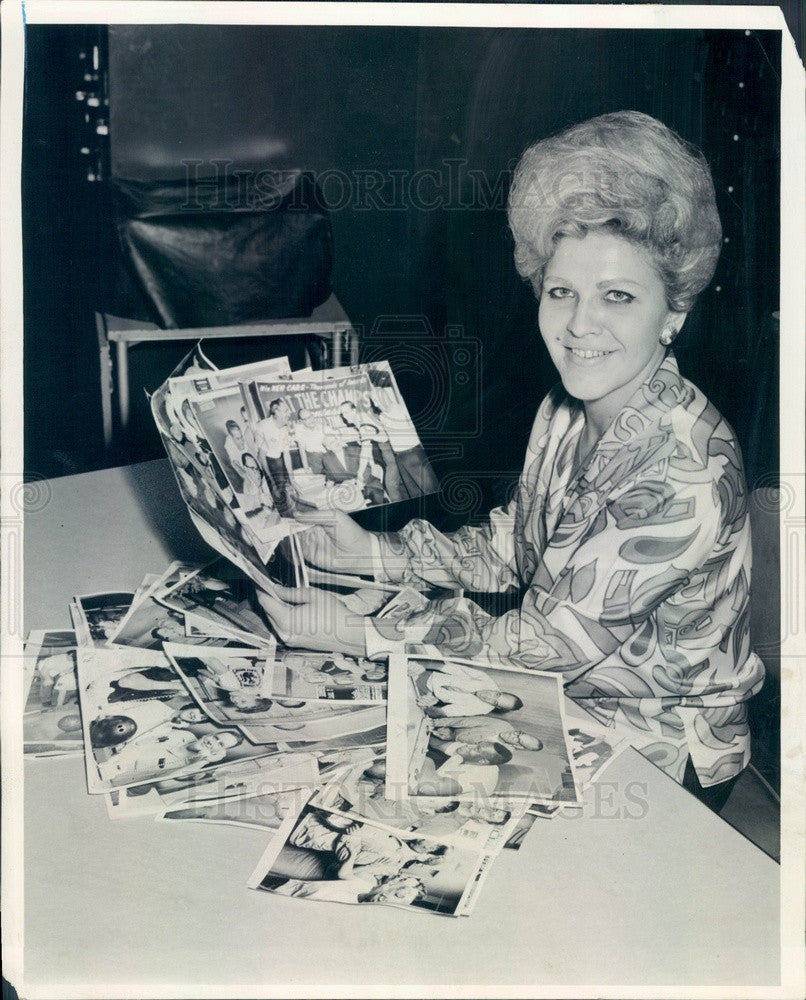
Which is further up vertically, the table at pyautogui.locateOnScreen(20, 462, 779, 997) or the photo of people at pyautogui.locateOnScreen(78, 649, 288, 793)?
the photo of people at pyautogui.locateOnScreen(78, 649, 288, 793)

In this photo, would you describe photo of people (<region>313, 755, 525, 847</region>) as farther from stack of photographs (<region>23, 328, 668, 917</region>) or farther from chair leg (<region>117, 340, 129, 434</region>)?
chair leg (<region>117, 340, 129, 434</region>)

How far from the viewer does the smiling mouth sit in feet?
4.76

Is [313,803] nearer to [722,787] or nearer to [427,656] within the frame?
[427,656]

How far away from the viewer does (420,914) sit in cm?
138

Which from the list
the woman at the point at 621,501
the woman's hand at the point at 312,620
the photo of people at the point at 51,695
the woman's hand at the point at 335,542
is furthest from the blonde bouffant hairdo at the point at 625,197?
the photo of people at the point at 51,695

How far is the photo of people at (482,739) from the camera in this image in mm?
1423

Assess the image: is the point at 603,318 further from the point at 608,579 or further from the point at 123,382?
the point at 123,382

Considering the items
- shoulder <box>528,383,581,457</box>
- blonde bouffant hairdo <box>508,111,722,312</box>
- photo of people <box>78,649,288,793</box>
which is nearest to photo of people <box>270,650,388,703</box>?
photo of people <box>78,649,288,793</box>

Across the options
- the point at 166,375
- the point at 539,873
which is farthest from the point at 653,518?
the point at 166,375

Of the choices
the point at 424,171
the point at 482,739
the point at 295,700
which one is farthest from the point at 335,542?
the point at 424,171

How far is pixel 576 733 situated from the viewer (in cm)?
143

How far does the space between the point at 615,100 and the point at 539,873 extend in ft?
3.74

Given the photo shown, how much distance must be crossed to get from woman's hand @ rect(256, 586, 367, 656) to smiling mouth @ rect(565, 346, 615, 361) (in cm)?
52

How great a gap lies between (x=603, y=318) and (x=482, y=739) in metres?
0.65
